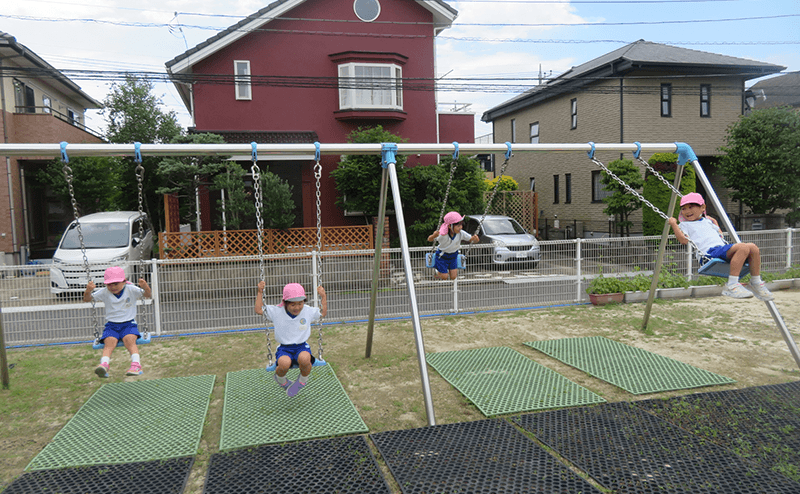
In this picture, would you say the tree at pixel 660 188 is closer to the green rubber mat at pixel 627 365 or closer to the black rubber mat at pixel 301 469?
the green rubber mat at pixel 627 365

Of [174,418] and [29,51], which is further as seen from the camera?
[29,51]

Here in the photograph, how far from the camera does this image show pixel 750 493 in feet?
9.56

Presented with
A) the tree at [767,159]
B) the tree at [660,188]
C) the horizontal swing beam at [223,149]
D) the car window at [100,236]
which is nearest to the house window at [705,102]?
the tree at [767,159]

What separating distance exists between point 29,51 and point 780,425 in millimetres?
22155

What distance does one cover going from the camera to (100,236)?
12.1 metres

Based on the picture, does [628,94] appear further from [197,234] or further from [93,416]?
[93,416]

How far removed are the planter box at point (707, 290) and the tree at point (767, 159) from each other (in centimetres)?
886

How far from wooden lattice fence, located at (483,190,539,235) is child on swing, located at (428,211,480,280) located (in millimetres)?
12055

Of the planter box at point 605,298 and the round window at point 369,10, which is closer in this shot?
the planter box at point 605,298

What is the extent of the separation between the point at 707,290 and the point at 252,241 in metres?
10.2

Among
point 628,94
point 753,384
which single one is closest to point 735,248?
point 753,384

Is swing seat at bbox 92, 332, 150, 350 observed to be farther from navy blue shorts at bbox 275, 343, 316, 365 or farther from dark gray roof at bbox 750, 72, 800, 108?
dark gray roof at bbox 750, 72, 800, 108

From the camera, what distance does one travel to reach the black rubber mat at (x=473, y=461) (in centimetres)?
306

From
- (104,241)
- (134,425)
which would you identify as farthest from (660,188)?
(104,241)
